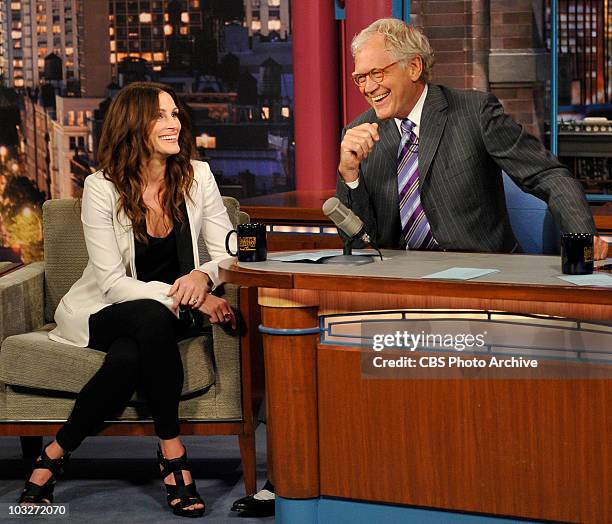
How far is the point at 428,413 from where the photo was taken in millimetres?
2613

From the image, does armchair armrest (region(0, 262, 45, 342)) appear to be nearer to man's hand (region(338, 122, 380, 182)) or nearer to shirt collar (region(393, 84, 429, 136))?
man's hand (region(338, 122, 380, 182))

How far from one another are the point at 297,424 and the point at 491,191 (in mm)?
880

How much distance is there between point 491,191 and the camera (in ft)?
10.4

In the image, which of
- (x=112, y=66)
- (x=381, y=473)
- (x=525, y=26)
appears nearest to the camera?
(x=381, y=473)

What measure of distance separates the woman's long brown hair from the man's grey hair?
64 centimetres

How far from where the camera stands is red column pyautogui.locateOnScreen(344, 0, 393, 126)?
527 cm

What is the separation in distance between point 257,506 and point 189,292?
2.03ft

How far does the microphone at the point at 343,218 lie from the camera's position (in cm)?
280

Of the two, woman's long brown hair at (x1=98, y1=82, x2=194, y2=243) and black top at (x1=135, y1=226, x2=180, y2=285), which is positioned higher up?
woman's long brown hair at (x1=98, y1=82, x2=194, y2=243)

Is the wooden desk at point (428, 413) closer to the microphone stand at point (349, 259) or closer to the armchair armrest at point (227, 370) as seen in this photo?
the microphone stand at point (349, 259)

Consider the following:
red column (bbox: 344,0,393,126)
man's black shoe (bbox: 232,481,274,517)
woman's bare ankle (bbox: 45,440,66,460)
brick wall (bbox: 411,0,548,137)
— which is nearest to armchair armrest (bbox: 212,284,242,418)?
man's black shoe (bbox: 232,481,274,517)

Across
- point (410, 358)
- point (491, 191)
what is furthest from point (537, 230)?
point (410, 358)

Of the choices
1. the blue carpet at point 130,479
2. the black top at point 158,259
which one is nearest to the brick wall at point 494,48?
the blue carpet at point 130,479

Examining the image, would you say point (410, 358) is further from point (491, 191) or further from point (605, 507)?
point (491, 191)
